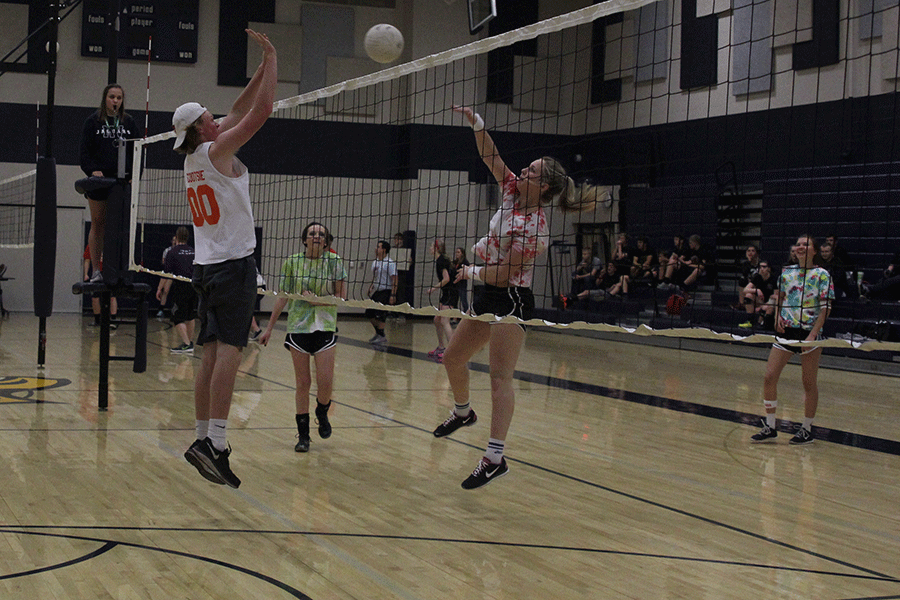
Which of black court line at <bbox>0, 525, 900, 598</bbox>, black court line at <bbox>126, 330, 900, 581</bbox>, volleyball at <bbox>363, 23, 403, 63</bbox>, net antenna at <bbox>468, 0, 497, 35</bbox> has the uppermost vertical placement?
net antenna at <bbox>468, 0, 497, 35</bbox>

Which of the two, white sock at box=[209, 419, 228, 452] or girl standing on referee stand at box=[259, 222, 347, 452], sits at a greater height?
girl standing on referee stand at box=[259, 222, 347, 452]

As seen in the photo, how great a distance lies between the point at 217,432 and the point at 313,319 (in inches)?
68.7

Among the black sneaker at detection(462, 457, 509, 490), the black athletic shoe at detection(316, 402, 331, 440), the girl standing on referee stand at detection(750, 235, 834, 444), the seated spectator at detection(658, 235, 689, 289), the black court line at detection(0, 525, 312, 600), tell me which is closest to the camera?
the black court line at detection(0, 525, 312, 600)

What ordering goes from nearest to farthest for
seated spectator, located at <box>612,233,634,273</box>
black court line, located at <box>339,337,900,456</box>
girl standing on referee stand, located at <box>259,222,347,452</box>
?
girl standing on referee stand, located at <box>259,222,347,452</box> < black court line, located at <box>339,337,900,456</box> < seated spectator, located at <box>612,233,634,273</box>

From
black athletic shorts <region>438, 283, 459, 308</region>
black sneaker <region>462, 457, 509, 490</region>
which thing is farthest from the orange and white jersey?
black athletic shorts <region>438, 283, 459, 308</region>

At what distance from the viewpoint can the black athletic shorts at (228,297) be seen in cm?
417

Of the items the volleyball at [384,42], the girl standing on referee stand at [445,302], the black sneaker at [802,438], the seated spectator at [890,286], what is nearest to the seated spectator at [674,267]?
the seated spectator at [890,286]

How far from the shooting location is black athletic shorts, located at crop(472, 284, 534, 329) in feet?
15.4

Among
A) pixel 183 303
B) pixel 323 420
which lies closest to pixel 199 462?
pixel 323 420

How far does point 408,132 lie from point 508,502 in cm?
1445

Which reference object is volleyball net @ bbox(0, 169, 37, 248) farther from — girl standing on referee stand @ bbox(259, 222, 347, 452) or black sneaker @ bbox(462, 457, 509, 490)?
black sneaker @ bbox(462, 457, 509, 490)

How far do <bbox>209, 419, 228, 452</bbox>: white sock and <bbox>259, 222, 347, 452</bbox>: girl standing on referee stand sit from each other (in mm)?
1559

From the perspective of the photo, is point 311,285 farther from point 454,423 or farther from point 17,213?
point 17,213

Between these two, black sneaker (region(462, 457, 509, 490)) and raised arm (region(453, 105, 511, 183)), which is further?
raised arm (region(453, 105, 511, 183))
